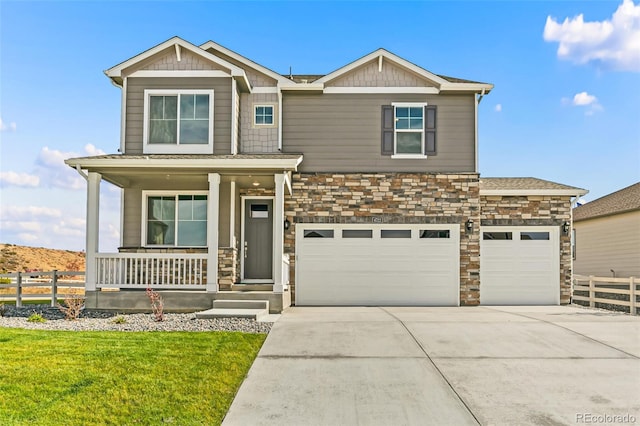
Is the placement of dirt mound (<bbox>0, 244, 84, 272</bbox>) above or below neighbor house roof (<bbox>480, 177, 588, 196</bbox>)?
below

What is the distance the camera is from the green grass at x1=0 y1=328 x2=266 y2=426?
16.7 feet

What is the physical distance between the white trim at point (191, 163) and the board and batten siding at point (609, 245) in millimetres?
13736

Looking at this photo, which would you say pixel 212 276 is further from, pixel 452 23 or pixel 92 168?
pixel 452 23

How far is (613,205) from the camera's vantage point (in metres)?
20.6

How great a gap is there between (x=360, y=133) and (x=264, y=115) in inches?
107

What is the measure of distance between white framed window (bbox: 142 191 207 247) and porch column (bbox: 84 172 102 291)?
1.77m

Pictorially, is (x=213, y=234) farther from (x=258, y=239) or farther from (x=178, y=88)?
(x=178, y=88)

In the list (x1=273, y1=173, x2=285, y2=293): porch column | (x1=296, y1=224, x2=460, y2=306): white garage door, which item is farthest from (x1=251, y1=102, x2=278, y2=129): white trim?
(x1=273, y1=173, x2=285, y2=293): porch column

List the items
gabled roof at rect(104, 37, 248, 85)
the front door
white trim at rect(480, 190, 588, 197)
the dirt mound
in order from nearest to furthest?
gabled roof at rect(104, 37, 248, 85)
the front door
white trim at rect(480, 190, 588, 197)
the dirt mound

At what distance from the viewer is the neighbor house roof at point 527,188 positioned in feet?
47.8

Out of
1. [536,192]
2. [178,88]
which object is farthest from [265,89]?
[536,192]

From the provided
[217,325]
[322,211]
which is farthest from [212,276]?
[322,211]

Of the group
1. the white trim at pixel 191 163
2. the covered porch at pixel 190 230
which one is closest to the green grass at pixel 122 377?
the covered porch at pixel 190 230

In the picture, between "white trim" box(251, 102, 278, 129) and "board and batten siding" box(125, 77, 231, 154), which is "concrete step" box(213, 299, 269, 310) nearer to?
"board and batten siding" box(125, 77, 231, 154)
